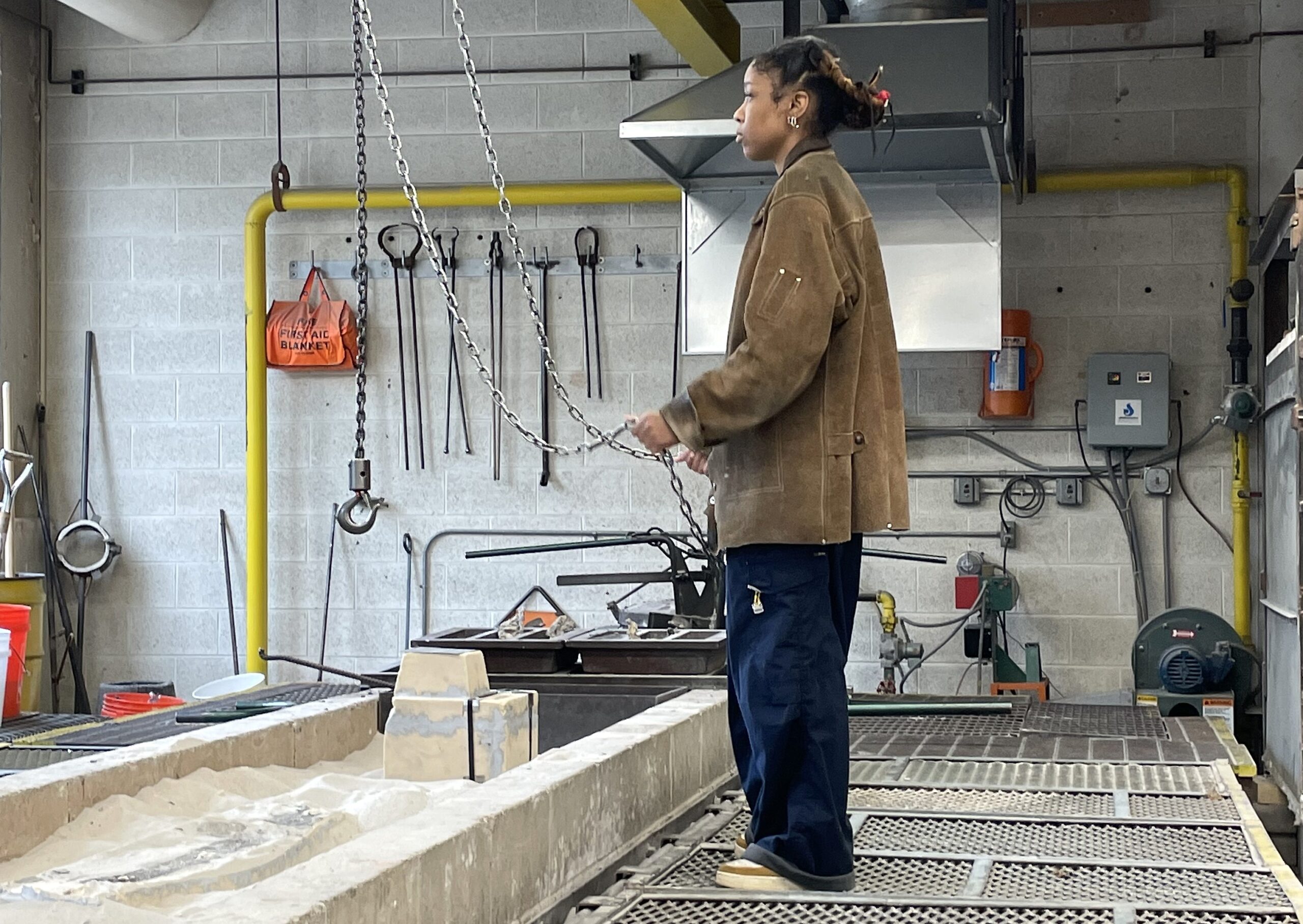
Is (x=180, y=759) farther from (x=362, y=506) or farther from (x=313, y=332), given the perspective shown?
(x=313, y=332)

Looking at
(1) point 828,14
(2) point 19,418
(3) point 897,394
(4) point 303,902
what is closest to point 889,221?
(1) point 828,14

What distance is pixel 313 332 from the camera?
671cm

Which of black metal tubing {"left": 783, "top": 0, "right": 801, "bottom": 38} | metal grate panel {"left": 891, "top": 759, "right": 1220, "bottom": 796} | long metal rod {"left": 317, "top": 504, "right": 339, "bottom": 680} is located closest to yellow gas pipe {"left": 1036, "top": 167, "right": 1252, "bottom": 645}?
black metal tubing {"left": 783, "top": 0, "right": 801, "bottom": 38}

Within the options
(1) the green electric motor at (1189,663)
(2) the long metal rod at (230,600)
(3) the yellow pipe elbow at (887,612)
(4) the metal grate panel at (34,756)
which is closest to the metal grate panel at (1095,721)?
(1) the green electric motor at (1189,663)

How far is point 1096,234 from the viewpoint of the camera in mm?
6266

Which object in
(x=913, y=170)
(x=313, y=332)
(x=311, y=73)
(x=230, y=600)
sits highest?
(x=311, y=73)

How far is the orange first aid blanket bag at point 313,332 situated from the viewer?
21.9ft

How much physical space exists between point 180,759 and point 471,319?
153 inches

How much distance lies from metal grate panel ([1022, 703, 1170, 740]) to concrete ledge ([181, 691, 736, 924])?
137 cm

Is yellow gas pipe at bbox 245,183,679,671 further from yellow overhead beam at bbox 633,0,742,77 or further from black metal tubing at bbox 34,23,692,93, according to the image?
yellow overhead beam at bbox 633,0,742,77

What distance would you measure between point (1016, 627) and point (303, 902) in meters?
5.00

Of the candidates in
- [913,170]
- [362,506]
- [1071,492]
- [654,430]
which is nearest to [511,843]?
[654,430]

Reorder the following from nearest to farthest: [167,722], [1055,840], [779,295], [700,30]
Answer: [779,295] → [1055,840] → [167,722] → [700,30]

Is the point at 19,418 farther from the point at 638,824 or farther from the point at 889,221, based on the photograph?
the point at 638,824
